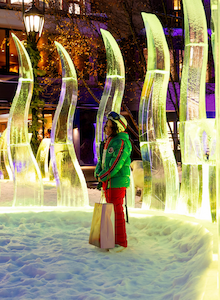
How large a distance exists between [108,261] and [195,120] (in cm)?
262

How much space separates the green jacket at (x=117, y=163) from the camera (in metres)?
4.47

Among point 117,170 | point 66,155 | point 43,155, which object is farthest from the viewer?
point 43,155

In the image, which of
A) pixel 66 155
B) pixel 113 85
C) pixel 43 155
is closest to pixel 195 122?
pixel 113 85

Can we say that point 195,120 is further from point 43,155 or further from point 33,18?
point 43,155

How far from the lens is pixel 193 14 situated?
5.47m

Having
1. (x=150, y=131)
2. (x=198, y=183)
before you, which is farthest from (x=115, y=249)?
(x=150, y=131)

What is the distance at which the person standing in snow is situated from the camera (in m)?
4.47

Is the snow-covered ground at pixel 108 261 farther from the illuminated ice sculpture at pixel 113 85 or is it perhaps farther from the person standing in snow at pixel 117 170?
the illuminated ice sculpture at pixel 113 85

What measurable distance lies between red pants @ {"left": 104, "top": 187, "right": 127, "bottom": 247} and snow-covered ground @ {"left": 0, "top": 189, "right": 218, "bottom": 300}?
0.54 feet

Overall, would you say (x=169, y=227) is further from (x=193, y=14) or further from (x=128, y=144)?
(x=193, y=14)

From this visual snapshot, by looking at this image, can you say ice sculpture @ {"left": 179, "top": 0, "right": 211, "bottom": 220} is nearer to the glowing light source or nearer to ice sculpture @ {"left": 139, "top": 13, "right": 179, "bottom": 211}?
ice sculpture @ {"left": 139, "top": 13, "right": 179, "bottom": 211}

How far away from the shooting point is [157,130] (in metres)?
6.15

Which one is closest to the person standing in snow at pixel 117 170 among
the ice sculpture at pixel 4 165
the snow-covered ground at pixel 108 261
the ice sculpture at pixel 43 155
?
the snow-covered ground at pixel 108 261

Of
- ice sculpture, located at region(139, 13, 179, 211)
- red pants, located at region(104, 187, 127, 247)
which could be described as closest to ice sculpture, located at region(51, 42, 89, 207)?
ice sculpture, located at region(139, 13, 179, 211)
